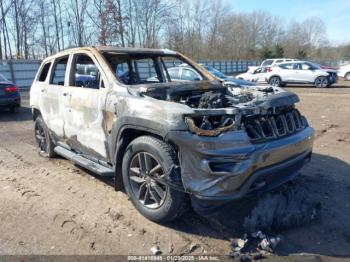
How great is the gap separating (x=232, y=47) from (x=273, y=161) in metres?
62.2

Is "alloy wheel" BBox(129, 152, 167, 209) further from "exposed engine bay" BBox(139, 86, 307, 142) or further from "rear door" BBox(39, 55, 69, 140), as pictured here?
"rear door" BBox(39, 55, 69, 140)

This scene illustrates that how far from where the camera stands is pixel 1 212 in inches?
163

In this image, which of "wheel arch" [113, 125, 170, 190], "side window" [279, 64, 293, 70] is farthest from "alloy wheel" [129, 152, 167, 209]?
"side window" [279, 64, 293, 70]

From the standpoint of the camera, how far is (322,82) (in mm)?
21078

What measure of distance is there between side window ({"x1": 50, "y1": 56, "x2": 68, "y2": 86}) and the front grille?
10.4 feet

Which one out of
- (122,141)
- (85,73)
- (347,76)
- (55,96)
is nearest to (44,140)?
(55,96)

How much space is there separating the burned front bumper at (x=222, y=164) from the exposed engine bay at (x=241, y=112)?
10 centimetres

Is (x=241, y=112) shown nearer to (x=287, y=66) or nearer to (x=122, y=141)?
(x=122, y=141)

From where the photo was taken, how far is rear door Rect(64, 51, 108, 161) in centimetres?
433

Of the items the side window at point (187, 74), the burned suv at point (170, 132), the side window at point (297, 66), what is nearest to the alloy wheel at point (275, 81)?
the side window at point (297, 66)

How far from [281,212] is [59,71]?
154 inches

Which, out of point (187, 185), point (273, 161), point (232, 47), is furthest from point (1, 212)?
point (232, 47)

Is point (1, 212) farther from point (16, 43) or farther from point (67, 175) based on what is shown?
point (16, 43)

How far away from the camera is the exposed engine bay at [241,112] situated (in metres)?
3.28
